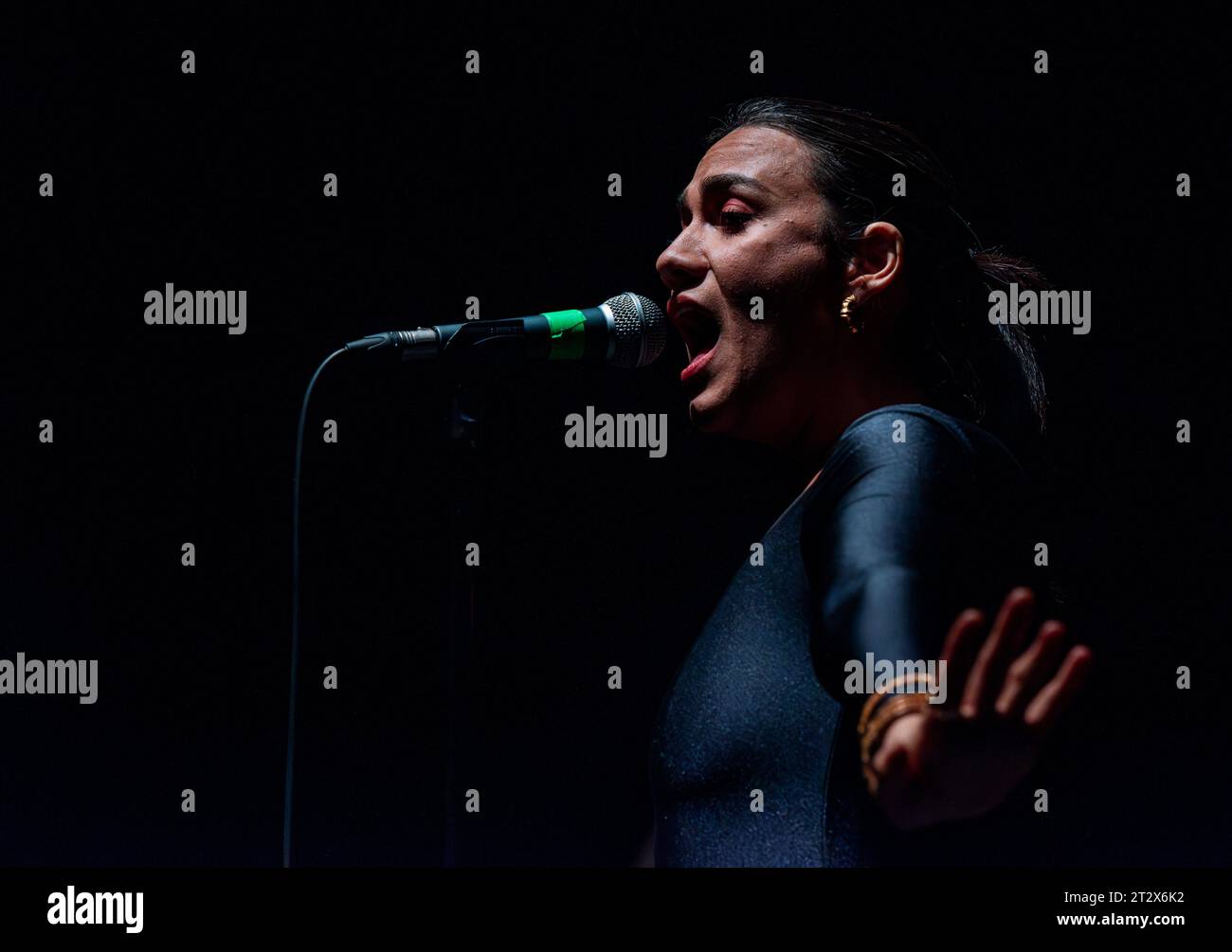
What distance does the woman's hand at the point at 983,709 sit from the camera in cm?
135

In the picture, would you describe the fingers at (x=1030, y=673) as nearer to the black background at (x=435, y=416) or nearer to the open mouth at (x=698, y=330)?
A: the open mouth at (x=698, y=330)

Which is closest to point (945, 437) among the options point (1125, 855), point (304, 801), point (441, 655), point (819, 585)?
point (819, 585)

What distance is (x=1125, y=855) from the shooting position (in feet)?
7.43

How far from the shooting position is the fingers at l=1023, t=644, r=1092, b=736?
1.35 meters

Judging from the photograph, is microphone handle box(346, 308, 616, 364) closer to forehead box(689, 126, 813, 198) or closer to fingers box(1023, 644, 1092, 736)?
forehead box(689, 126, 813, 198)

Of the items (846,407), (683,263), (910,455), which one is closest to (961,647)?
(910,455)

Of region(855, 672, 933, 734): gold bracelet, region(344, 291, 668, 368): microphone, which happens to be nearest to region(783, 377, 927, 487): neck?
region(344, 291, 668, 368): microphone

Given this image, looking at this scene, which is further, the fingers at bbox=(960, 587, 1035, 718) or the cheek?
the cheek

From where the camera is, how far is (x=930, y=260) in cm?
201

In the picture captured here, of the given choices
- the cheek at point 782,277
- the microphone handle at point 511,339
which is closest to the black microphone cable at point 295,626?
the microphone handle at point 511,339

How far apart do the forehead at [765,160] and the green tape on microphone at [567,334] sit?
35 centimetres

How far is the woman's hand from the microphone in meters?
0.73

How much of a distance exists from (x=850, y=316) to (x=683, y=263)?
27 cm
